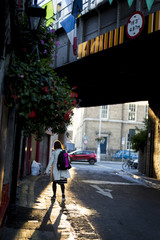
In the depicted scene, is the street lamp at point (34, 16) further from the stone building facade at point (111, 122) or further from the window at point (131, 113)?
the window at point (131, 113)

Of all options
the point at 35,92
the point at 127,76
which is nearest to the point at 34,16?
the point at 35,92

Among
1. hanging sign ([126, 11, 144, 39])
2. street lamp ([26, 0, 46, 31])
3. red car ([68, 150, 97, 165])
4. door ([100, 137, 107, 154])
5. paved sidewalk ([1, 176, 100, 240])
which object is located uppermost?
hanging sign ([126, 11, 144, 39])

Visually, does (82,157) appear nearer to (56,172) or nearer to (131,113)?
(131,113)

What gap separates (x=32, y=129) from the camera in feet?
20.5

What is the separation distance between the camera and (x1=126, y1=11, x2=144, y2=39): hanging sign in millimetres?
10923

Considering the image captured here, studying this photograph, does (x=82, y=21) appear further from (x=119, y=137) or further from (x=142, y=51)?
(x=119, y=137)

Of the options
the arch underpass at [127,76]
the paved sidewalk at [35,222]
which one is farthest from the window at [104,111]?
the paved sidewalk at [35,222]

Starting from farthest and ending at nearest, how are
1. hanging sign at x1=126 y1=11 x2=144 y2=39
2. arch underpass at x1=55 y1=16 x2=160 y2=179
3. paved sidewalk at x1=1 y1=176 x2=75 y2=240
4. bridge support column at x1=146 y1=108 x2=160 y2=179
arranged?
1. bridge support column at x1=146 y1=108 x2=160 y2=179
2. arch underpass at x1=55 y1=16 x2=160 y2=179
3. hanging sign at x1=126 y1=11 x2=144 y2=39
4. paved sidewalk at x1=1 y1=176 x2=75 y2=240

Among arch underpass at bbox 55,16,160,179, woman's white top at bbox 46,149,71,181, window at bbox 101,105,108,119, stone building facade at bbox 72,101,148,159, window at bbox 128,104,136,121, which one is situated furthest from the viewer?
window at bbox 128,104,136,121

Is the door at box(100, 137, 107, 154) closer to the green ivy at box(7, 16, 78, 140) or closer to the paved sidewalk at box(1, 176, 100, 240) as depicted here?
the paved sidewalk at box(1, 176, 100, 240)

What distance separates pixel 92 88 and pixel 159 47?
27.2 ft

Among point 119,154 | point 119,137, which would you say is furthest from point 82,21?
point 119,137

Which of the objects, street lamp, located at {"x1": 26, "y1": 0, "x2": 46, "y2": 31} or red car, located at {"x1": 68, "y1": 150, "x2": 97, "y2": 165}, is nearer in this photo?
street lamp, located at {"x1": 26, "y1": 0, "x2": 46, "y2": 31}

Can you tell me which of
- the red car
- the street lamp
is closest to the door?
the red car
